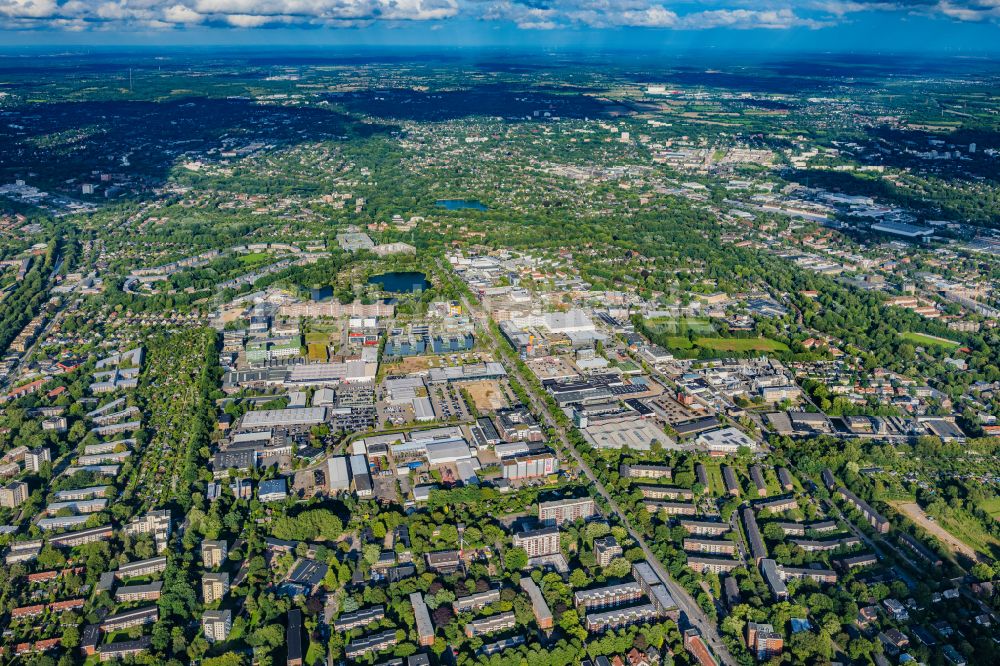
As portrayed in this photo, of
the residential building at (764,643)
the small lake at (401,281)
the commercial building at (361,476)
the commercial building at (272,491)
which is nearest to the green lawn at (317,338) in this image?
the small lake at (401,281)

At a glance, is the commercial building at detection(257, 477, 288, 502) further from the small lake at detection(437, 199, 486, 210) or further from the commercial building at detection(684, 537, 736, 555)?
the small lake at detection(437, 199, 486, 210)

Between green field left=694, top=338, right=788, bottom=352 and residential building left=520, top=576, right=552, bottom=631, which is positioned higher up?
residential building left=520, top=576, right=552, bottom=631

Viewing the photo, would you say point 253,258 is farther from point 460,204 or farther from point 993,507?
point 993,507

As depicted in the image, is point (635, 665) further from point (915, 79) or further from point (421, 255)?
point (915, 79)

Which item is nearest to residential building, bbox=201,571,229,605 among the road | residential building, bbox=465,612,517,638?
residential building, bbox=465,612,517,638

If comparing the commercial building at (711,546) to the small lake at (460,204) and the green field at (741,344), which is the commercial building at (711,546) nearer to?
the green field at (741,344)

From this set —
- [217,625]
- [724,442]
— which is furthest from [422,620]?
[724,442]

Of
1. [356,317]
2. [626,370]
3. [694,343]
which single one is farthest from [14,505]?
[694,343]
